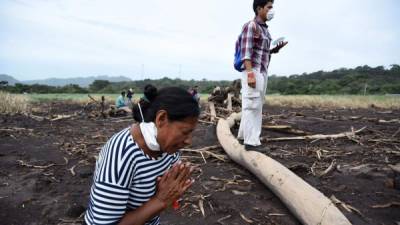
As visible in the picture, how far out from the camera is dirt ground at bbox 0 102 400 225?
3.46 metres

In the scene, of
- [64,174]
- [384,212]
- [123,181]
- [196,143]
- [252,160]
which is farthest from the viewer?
[196,143]

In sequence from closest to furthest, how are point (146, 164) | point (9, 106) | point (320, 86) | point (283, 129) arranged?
point (146, 164) < point (283, 129) < point (9, 106) < point (320, 86)

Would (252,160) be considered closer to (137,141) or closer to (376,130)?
(137,141)

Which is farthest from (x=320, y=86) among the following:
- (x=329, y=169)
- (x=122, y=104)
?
(x=329, y=169)

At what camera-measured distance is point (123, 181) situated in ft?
Answer: 5.12

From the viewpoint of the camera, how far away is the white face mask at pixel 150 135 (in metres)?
1.61

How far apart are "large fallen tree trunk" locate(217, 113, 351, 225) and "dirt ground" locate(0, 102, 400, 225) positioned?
17 cm

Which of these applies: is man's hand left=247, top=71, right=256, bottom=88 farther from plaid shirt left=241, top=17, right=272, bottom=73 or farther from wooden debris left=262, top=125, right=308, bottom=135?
wooden debris left=262, top=125, right=308, bottom=135

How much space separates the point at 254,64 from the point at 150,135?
3195 mm

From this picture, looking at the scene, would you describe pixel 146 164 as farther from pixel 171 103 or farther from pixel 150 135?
pixel 171 103

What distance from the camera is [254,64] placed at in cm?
458

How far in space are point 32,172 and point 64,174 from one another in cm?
56

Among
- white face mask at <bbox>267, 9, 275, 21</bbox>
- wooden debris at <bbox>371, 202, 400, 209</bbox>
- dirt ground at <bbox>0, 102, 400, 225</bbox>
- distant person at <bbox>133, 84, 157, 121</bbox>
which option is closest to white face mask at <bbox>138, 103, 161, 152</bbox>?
distant person at <bbox>133, 84, 157, 121</bbox>

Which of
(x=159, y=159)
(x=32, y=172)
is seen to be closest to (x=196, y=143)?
(x=32, y=172)
